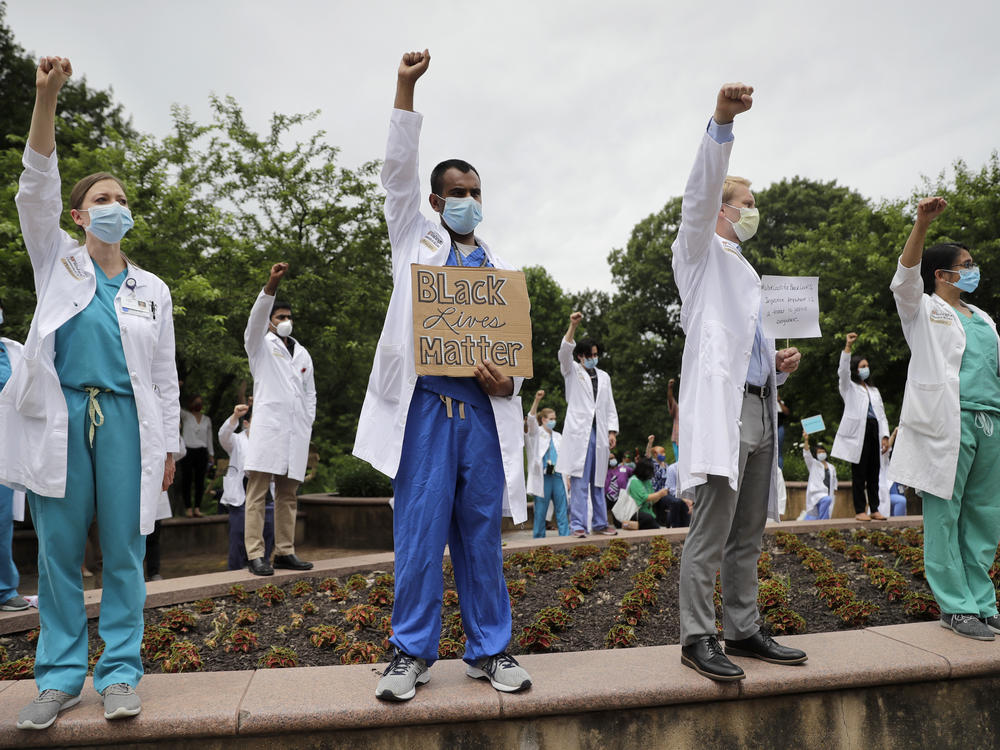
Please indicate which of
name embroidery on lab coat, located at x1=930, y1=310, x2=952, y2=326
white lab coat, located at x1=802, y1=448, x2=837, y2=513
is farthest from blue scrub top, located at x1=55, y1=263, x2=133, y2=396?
white lab coat, located at x1=802, y1=448, x2=837, y2=513

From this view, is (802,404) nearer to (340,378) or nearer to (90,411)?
(340,378)

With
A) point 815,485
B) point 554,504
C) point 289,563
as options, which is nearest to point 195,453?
point 554,504

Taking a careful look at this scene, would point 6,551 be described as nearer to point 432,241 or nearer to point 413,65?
point 432,241

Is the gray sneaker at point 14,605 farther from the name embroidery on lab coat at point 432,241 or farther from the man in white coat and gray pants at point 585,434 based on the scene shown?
the man in white coat and gray pants at point 585,434

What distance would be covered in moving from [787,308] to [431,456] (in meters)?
1.91

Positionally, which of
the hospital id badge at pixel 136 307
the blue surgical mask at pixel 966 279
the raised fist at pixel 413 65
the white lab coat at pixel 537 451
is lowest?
the white lab coat at pixel 537 451

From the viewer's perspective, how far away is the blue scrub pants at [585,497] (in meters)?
9.04

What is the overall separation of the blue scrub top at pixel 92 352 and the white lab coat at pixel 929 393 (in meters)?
4.09

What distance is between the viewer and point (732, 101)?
3260 millimetres

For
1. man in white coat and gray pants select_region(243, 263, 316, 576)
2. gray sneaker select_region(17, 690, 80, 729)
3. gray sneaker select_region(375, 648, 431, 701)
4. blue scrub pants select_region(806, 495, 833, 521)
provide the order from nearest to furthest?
gray sneaker select_region(17, 690, 80, 729) < gray sneaker select_region(375, 648, 431, 701) < man in white coat and gray pants select_region(243, 263, 316, 576) < blue scrub pants select_region(806, 495, 833, 521)

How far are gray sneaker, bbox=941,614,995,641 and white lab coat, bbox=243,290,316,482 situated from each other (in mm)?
5113

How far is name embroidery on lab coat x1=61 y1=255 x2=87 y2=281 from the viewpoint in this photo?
3314 millimetres

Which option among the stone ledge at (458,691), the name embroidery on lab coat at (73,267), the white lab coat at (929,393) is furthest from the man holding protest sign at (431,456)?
the white lab coat at (929,393)

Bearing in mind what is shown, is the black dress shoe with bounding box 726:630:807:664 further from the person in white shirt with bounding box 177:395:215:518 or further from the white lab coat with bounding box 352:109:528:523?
the person in white shirt with bounding box 177:395:215:518
